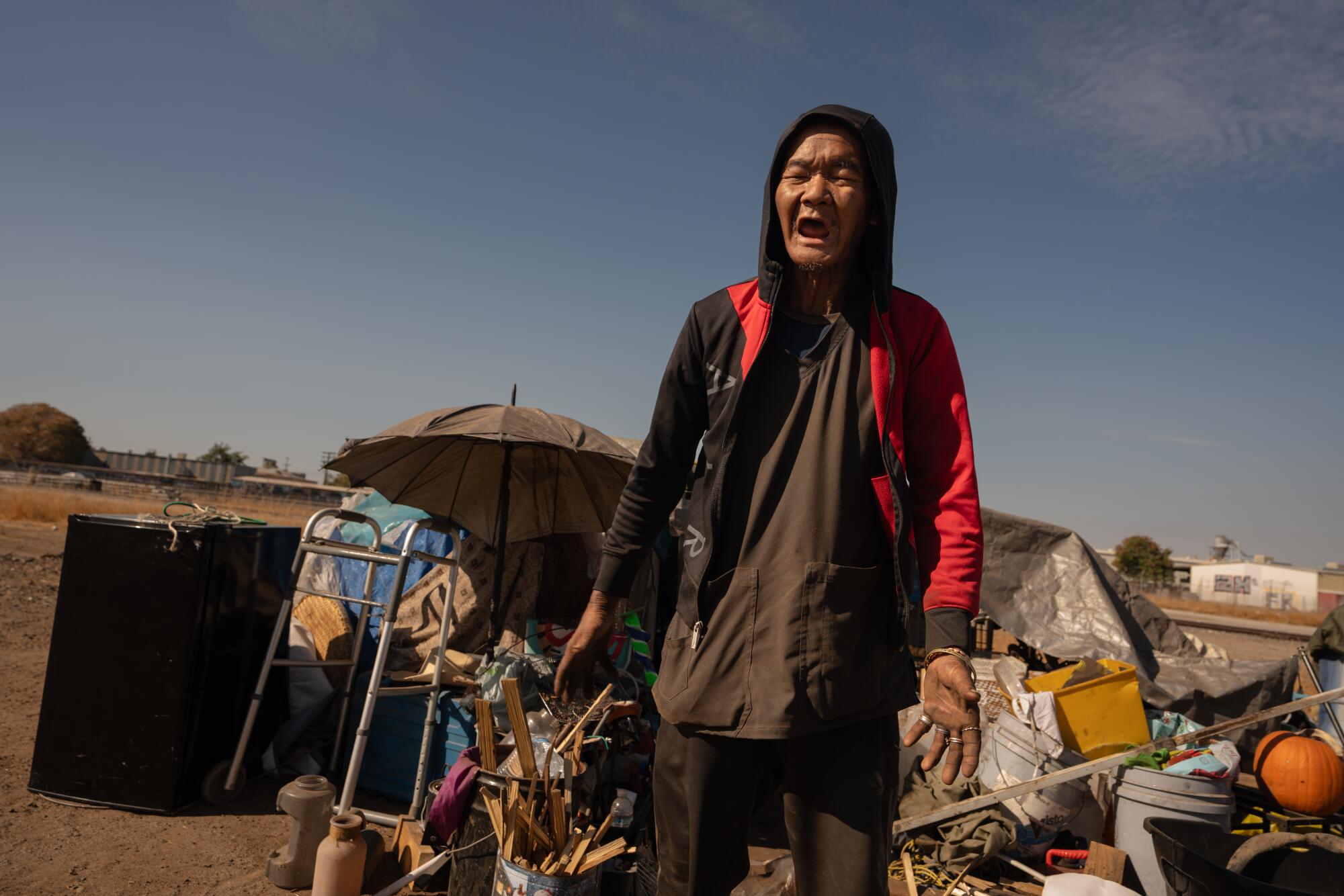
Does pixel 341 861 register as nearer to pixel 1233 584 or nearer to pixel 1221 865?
pixel 1221 865

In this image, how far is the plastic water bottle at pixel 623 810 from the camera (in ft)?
12.6

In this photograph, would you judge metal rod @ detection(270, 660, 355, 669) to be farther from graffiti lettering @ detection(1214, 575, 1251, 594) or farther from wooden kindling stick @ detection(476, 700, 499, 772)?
graffiti lettering @ detection(1214, 575, 1251, 594)

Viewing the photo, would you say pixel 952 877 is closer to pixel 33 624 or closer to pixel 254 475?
pixel 33 624

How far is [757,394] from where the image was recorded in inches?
76.5

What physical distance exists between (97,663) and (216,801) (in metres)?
1.03

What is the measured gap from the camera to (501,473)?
595 centimetres

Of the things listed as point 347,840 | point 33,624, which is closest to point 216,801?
point 347,840

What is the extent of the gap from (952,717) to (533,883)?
2.06 meters

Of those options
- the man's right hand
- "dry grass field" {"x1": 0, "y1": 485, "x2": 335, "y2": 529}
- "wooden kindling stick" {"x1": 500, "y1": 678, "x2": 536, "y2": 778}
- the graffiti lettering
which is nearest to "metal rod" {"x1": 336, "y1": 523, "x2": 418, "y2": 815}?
"wooden kindling stick" {"x1": 500, "y1": 678, "x2": 536, "y2": 778}

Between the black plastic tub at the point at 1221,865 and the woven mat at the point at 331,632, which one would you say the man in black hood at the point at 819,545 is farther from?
the woven mat at the point at 331,632

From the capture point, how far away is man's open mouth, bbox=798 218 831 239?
1.92 meters

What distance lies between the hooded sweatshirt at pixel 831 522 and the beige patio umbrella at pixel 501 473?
10.2 ft

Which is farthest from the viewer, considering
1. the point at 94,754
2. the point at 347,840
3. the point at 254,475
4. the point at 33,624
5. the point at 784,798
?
the point at 254,475

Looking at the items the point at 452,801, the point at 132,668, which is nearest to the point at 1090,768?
the point at 452,801
